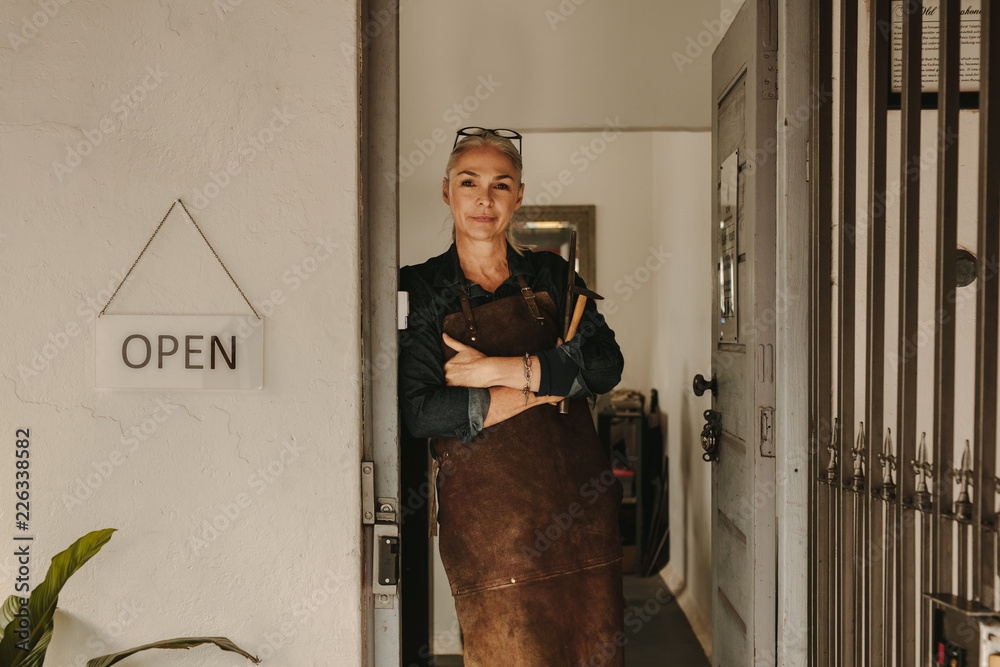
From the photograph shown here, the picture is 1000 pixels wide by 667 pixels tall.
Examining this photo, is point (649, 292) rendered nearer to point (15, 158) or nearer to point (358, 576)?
point (358, 576)

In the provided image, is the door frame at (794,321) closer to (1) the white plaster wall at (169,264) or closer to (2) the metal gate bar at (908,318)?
(2) the metal gate bar at (908,318)

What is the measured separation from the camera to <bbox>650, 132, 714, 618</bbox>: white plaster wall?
356 centimetres

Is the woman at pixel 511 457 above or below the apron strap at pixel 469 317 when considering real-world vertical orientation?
below

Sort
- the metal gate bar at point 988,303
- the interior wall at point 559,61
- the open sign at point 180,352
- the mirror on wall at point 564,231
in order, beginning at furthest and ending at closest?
the mirror on wall at point 564,231, the interior wall at point 559,61, the open sign at point 180,352, the metal gate bar at point 988,303

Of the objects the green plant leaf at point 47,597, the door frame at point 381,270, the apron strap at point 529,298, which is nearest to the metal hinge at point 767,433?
the apron strap at point 529,298

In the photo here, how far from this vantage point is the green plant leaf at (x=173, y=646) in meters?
1.53

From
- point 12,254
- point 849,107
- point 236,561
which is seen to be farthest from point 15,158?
point 849,107

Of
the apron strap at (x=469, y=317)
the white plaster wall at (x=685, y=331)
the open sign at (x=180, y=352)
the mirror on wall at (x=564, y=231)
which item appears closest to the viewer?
the open sign at (x=180, y=352)

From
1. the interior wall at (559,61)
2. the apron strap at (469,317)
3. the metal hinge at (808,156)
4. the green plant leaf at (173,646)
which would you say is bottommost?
the green plant leaf at (173,646)

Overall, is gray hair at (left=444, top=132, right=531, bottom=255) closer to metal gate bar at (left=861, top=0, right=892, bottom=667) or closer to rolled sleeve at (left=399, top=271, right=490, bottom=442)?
rolled sleeve at (left=399, top=271, right=490, bottom=442)

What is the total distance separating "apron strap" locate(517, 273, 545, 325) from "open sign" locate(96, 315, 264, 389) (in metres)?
0.77

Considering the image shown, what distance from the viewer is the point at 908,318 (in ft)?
4.75

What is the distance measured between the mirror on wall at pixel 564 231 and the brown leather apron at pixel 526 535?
2.53 m

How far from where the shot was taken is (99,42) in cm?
166
